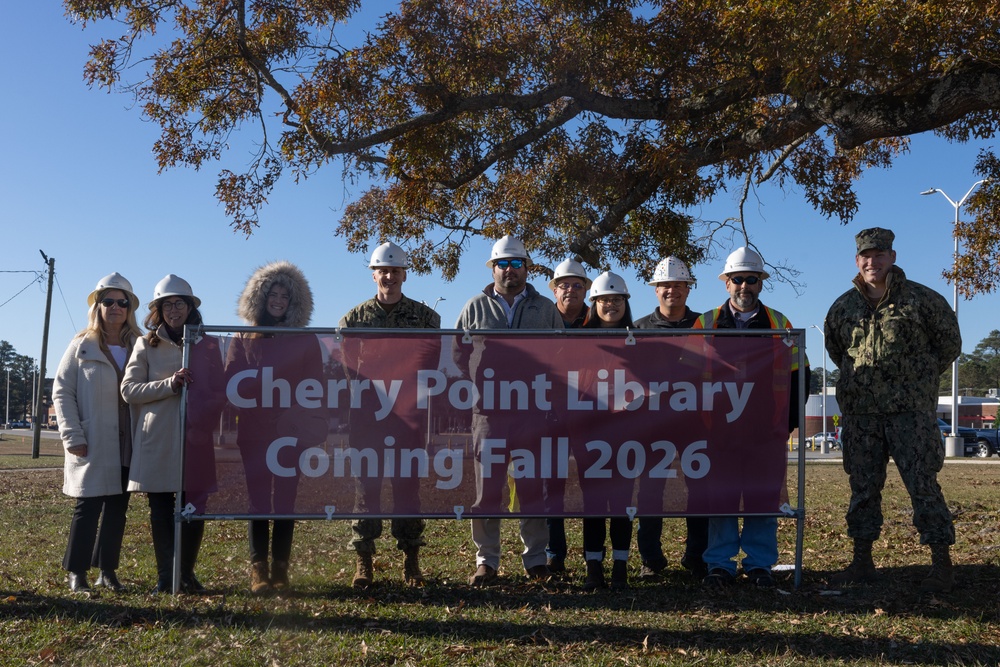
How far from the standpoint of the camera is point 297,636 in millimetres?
5125

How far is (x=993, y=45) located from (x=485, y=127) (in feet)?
22.8

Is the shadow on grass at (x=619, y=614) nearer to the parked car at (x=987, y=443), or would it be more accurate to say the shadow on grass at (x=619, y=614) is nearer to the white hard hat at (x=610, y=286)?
the white hard hat at (x=610, y=286)

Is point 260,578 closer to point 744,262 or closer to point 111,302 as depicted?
point 111,302

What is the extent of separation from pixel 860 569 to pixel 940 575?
54 centimetres

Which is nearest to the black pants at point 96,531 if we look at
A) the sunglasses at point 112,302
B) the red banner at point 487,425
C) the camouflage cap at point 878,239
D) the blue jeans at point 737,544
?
the red banner at point 487,425

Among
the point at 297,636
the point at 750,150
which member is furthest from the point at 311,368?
the point at 750,150

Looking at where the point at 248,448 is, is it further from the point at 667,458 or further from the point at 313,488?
the point at 667,458

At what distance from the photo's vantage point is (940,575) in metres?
6.26

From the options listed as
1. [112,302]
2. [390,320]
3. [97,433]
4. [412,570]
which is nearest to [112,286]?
[112,302]

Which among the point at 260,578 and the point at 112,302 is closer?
the point at 260,578

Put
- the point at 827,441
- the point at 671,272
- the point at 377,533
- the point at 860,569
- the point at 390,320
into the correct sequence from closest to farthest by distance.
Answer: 1. the point at 860,569
2. the point at 377,533
3. the point at 390,320
4. the point at 671,272
5. the point at 827,441

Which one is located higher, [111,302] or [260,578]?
[111,302]

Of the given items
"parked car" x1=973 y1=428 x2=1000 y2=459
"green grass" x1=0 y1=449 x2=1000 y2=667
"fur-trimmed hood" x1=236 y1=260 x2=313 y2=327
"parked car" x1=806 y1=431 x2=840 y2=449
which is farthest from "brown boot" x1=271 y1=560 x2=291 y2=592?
"parked car" x1=806 y1=431 x2=840 y2=449

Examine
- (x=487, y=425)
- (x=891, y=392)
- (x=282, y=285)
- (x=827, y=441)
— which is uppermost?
(x=282, y=285)
